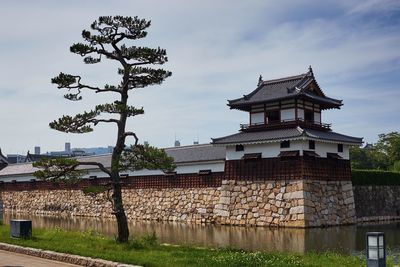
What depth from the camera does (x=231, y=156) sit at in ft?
102

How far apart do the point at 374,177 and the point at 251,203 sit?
1180cm

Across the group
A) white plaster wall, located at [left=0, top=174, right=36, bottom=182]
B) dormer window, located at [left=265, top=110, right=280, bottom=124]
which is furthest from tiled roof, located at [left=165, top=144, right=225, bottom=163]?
white plaster wall, located at [left=0, top=174, right=36, bottom=182]

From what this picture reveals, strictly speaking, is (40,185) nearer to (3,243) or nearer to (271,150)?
(271,150)

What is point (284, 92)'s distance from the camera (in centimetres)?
3012

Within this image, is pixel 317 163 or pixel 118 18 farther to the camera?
pixel 317 163

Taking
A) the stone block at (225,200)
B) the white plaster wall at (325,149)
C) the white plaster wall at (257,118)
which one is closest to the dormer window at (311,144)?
the white plaster wall at (325,149)

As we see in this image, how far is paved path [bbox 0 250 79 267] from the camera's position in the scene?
11641mm

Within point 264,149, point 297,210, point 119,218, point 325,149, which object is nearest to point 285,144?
point 264,149

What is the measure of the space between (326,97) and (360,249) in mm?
15524

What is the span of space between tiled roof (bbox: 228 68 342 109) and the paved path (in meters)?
19.4

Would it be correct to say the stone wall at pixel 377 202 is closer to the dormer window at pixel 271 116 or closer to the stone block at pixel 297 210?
the stone block at pixel 297 210

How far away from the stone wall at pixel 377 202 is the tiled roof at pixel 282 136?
4923mm

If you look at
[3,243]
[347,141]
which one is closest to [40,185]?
[347,141]

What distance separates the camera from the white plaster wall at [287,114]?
97.1 feet
